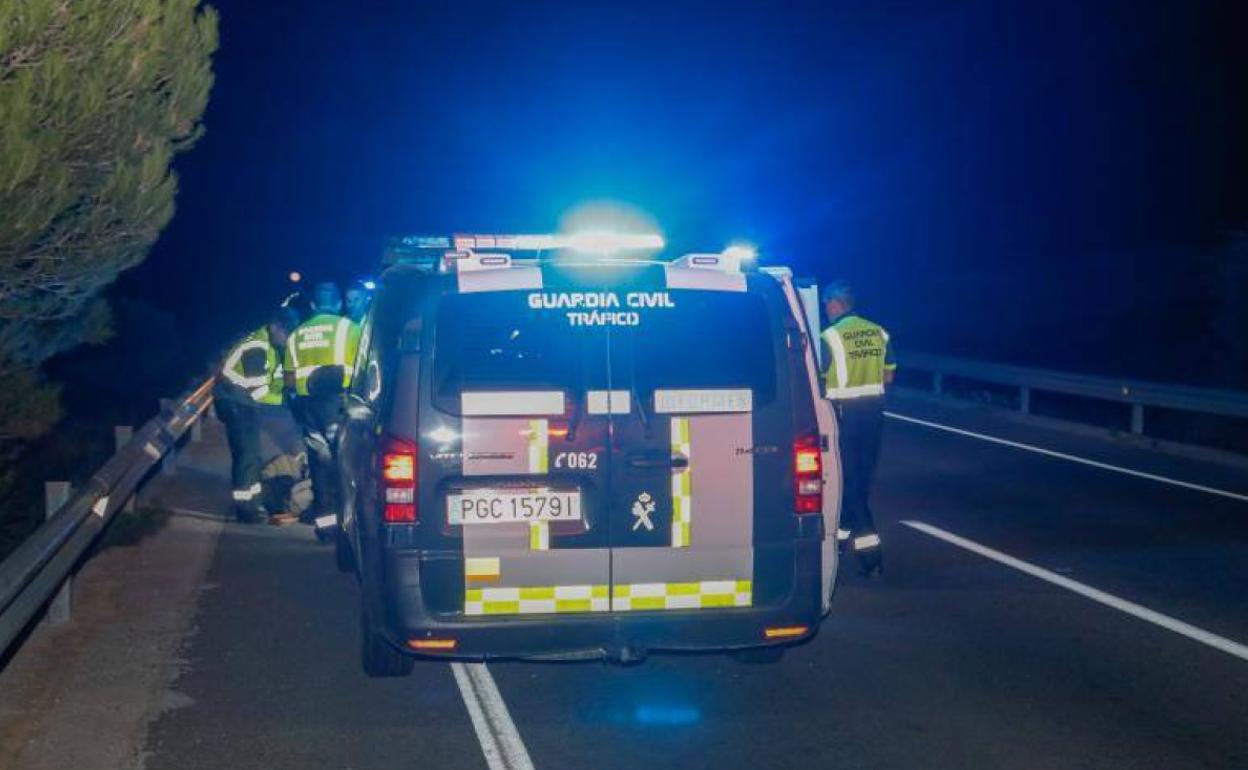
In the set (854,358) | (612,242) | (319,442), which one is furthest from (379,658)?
(319,442)

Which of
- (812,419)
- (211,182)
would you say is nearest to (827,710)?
(812,419)

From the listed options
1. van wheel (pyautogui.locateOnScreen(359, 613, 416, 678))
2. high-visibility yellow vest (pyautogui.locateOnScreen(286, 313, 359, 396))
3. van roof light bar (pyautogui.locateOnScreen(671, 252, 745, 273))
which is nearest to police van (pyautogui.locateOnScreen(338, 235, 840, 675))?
van roof light bar (pyautogui.locateOnScreen(671, 252, 745, 273))

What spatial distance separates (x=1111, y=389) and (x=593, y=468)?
15.3m

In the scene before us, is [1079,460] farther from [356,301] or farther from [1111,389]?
[356,301]

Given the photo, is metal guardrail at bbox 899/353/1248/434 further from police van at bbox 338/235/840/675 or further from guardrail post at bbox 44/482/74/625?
guardrail post at bbox 44/482/74/625

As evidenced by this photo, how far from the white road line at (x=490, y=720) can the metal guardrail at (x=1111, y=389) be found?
12.6 m

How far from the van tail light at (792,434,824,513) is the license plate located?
3.22ft

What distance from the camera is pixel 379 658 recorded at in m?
7.83

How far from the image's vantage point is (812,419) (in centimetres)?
728

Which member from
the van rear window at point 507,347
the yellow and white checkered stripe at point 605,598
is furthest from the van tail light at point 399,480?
the yellow and white checkered stripe at point 605,598

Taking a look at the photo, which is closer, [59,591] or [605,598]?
[605,598]

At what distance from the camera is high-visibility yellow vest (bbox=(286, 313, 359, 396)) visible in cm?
1194

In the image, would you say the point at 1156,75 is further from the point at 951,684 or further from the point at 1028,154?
the point at 951,684

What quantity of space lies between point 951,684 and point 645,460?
1.94 meters
